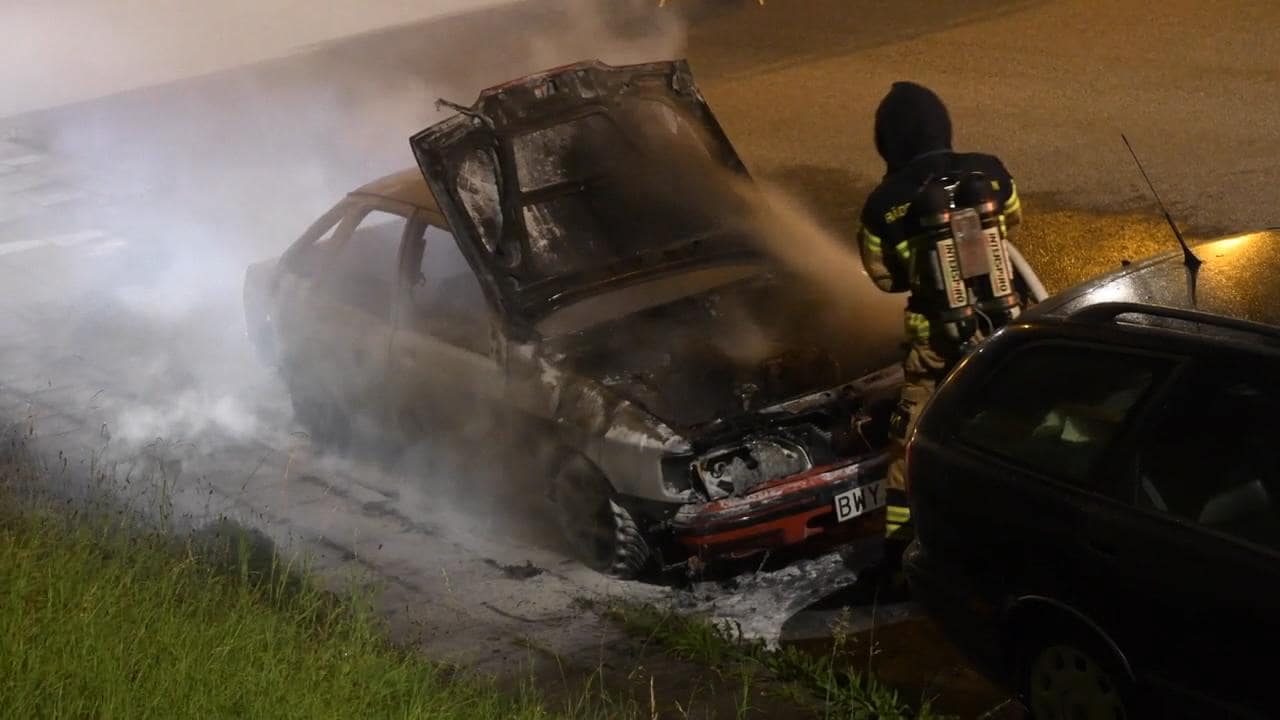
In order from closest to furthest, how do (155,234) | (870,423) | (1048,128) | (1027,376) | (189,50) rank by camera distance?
(1027,376) → (870,423) → (1048,128) → (155,234) → (189,50)

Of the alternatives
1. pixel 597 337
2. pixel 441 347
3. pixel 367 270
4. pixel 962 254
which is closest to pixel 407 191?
pixel 367 270

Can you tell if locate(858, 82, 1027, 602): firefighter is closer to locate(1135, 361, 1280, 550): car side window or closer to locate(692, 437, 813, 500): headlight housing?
locate(692, 437, 813, 500): headlight housing

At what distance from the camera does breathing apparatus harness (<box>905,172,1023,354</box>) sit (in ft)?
18.0

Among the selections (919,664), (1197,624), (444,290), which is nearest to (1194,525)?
(1197,624)

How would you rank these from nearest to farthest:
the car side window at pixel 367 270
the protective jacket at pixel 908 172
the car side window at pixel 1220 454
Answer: the car side window at pixel 1220 454, the protective jacket at pixel 908 172, the car side window at pixel 367 270

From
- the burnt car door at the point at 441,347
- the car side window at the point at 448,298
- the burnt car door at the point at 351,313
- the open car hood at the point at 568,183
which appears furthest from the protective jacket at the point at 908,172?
the burnt car door at the point at 351,313

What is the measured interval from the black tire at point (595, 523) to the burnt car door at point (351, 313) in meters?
1.45

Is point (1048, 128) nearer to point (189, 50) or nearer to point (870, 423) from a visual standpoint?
point (870, 423)

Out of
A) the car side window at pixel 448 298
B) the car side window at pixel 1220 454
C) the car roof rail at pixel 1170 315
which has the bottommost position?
the car side window at pixel 1220 454

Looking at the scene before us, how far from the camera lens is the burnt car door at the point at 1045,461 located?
4.07 metres

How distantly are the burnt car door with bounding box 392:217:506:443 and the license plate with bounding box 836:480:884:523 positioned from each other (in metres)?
1.58

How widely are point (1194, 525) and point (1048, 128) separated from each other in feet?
32.0

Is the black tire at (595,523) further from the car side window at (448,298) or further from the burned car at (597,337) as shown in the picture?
the car side window at (448,298)

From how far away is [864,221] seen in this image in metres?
5.78
